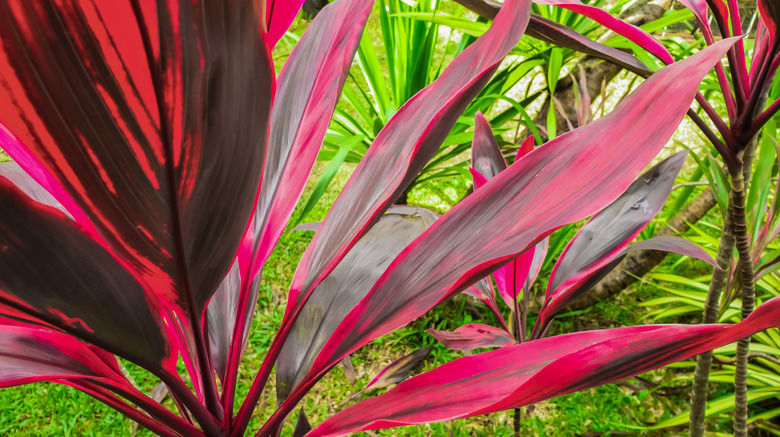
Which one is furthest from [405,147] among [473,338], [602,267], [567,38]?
[473,338]

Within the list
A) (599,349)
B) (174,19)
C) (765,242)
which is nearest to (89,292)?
(174,19)

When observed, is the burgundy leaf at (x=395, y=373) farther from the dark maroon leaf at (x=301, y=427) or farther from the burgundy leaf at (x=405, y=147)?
the burgundy leaf at (x=405, y=147)

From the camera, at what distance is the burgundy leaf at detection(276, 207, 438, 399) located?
1.54 ft

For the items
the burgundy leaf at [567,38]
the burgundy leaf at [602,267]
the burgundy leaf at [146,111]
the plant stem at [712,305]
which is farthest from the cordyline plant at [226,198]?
the plant stem at [712,305]

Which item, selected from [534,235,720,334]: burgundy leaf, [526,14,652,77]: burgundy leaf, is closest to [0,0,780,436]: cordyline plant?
[526,14,652,77]: burgundy leaf

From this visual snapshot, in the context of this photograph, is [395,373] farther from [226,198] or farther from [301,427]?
[226,198]

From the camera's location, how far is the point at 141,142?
20 centimetres

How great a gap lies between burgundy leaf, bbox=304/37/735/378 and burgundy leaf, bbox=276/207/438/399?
101mm

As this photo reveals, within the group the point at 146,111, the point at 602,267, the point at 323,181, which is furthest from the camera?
the point at 323,181

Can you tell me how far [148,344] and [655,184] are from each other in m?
0.59

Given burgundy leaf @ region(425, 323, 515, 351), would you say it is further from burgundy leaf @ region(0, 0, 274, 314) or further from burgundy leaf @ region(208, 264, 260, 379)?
burgundy leaf @ region(0, 0, 274, 314)

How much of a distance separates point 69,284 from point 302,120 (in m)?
0.22

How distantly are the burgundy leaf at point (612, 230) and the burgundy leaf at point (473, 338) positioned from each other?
9 cm

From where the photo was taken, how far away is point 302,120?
0.41 metres
